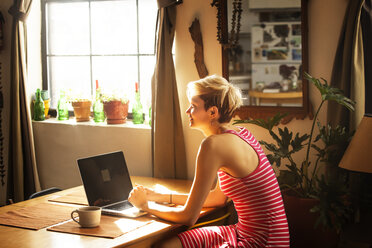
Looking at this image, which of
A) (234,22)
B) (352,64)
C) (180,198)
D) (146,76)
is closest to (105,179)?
(180,198)

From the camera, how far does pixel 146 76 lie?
3.95m

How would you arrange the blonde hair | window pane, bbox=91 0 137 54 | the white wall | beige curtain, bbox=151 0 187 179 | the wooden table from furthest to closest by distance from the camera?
window pane, bbox=91 0 137 54, the white wall, beige curtain, bbox=151 0 187 179, the blonde hair, the wooden table

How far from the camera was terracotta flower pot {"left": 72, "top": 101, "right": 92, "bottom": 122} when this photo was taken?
4.07m

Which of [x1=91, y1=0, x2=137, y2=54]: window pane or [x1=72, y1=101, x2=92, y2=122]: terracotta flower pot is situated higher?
[x1=91, y1=0, x2=137, y2=54]: window pane

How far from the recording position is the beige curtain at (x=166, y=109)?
11.3ft

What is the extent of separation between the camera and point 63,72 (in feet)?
14.3

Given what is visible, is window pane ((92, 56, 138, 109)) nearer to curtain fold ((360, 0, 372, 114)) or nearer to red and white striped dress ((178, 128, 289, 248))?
red and white striped dress ((178, 128, 289, 248))

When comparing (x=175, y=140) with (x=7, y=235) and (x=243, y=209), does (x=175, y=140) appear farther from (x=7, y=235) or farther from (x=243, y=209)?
(x=7, y=235)

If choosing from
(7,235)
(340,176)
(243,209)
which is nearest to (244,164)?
(243,209)

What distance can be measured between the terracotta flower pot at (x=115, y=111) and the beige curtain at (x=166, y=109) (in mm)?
451

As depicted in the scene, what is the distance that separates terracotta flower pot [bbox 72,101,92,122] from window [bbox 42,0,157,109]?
0.15 m

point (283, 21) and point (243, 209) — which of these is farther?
point (283, 21)

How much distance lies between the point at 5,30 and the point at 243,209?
275 cm

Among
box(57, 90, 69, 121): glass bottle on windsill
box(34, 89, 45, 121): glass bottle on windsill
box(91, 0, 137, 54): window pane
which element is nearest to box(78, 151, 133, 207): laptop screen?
box(91, 0, 137, 54): window pane
